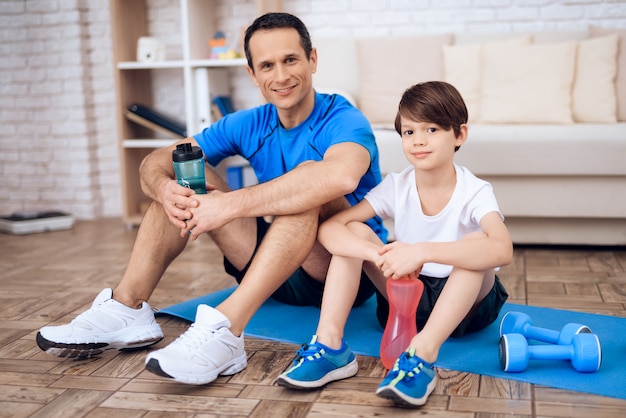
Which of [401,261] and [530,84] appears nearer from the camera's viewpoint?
[401,261]

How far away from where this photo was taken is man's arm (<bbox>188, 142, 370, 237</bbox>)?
1.54 metres

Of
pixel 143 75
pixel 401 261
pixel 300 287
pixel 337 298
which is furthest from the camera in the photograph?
pixel 143 75

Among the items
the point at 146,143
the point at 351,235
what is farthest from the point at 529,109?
the point at 146,143

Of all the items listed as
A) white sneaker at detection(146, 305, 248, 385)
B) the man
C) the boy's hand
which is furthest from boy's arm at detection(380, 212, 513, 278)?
white sneaker at detection(146, 305, 248, 385)

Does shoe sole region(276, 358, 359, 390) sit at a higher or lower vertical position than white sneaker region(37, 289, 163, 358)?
lower

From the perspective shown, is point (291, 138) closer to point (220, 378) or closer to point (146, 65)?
point (220, 378)

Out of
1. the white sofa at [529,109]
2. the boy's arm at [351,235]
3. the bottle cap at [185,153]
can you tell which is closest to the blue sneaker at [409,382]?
the boy's arm at [351,235]

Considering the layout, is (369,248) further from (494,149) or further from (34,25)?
(34,25)

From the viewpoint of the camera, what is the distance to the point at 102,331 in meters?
1.60

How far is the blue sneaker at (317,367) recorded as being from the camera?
139 cm

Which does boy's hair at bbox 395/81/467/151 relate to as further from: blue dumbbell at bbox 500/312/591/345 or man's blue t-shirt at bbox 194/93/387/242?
blue dumbbell at bbox 500/312/591/345

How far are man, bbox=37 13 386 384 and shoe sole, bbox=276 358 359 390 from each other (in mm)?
142

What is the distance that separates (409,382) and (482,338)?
17.5 inches

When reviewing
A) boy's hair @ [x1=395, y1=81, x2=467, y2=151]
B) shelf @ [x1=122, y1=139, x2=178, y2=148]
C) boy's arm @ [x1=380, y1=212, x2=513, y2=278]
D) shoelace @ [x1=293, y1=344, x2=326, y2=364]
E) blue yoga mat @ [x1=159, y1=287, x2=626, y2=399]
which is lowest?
blue yoga mat @ [x1=159, y1=287, x2=626, y2=399]
